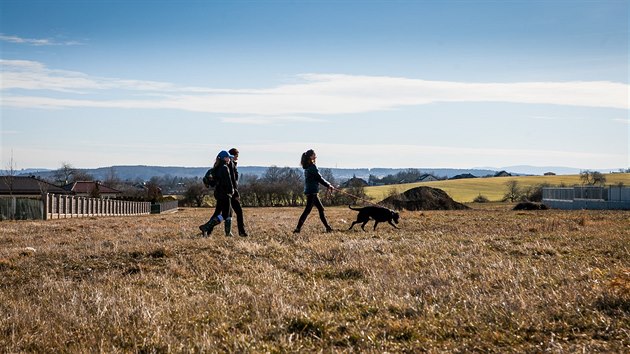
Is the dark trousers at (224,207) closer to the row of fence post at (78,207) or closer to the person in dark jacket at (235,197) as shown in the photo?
the person in dark jacket at (235,197)

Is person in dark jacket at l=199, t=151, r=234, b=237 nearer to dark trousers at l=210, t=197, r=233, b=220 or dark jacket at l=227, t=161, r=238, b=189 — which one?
dark trousers at l=210, t=197, r=233, b=220

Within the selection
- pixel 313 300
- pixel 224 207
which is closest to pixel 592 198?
pixel 224 207

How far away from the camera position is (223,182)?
15.4 meters

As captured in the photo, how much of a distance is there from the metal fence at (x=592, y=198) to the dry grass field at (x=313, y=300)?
4207 cm

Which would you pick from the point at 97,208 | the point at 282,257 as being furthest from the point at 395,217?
the point at 97,208

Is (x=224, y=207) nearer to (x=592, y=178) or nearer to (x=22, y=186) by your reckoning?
(x=22, y=186)

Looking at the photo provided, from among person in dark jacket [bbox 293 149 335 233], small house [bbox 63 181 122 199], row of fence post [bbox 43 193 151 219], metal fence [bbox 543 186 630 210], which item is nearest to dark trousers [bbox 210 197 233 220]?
person in dark jacket [bbox 293 149 335 233]

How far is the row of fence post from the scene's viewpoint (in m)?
43.5

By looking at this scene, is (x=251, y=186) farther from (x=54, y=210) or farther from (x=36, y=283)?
(x=36, y=283)

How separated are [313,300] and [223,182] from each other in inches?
336

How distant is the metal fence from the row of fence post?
39.7 metres

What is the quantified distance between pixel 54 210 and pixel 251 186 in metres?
58.2

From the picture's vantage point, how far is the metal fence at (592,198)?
164ft

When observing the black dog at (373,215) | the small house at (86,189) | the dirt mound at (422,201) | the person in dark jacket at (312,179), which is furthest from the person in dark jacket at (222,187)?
the small house at (86,189)
